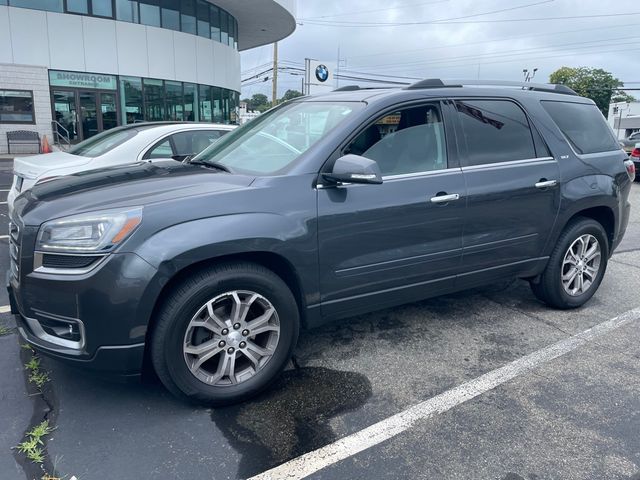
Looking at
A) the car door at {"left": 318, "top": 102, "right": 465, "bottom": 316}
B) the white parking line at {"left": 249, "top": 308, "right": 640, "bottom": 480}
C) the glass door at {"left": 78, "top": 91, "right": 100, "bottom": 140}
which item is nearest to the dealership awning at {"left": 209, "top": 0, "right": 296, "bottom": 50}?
the glass door at {"left": 78, "top": 91, "right": 100, "bottom": 140}

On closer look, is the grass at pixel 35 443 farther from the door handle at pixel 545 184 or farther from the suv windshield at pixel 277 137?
the door handle at pixel 545 184

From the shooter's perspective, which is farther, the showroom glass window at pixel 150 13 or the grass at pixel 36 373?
the showroom glass window at pixel 150 13

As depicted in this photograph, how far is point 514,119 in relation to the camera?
400cm

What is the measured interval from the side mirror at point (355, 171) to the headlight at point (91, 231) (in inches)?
44.0

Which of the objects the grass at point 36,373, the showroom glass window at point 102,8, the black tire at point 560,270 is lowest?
the grass at point 36,373

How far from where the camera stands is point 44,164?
18.4 ft

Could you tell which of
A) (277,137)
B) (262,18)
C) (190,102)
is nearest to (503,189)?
(277,137)

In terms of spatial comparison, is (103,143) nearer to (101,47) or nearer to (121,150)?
Result: (121,150)

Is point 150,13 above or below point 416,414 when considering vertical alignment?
above

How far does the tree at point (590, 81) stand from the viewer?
211 feet

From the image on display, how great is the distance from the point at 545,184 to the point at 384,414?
226 cm

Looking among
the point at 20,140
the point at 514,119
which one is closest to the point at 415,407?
the point at 514,119

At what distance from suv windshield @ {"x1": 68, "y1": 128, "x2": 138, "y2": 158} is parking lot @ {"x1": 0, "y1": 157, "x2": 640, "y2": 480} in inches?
107

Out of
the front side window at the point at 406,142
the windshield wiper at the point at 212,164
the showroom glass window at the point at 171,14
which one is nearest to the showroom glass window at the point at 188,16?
the showroom glass window at the point at 171,14
